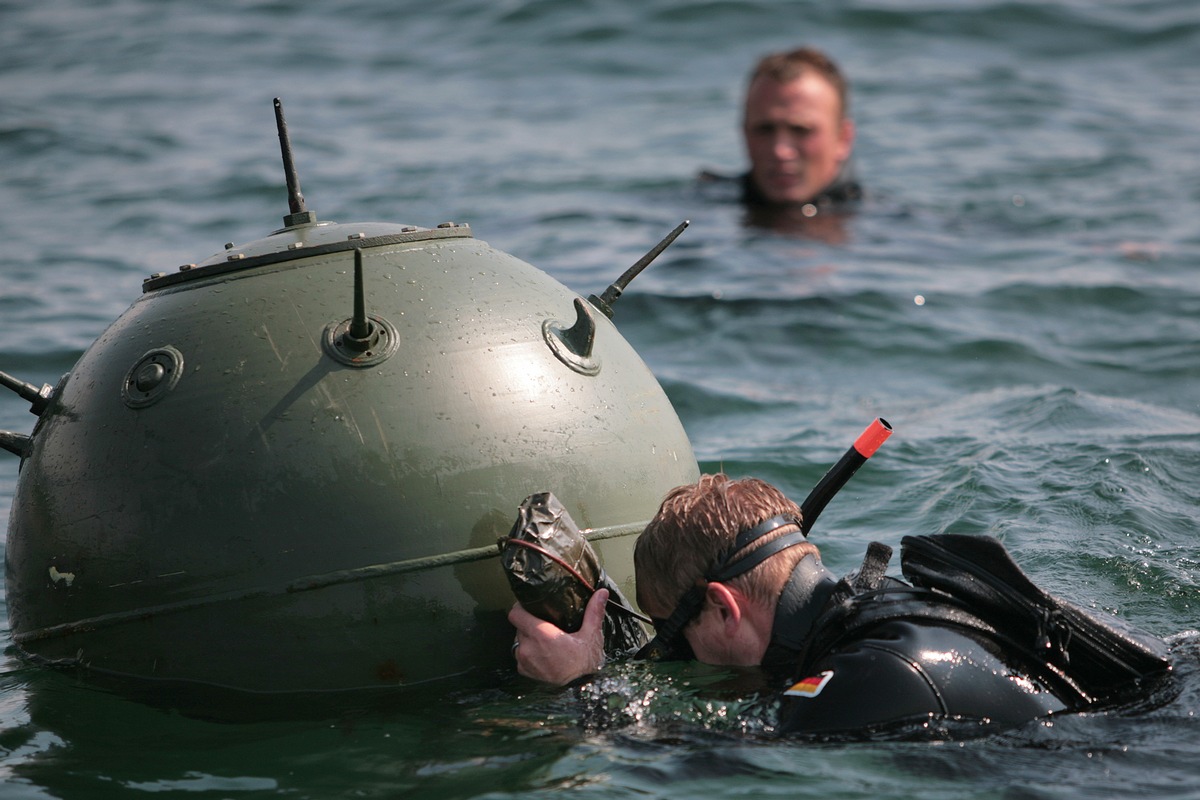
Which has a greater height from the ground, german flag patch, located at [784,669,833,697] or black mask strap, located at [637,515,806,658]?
black mask strap, located at [637,515,806,658]

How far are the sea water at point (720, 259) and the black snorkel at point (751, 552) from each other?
0.12 metres

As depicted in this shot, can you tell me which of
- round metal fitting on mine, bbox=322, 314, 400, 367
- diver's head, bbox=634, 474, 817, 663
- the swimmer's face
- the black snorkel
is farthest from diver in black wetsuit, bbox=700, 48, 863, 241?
round metal fitting on mine, bbox=322, 314, 400, 367

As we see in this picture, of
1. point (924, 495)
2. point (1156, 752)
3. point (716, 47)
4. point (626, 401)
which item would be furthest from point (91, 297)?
point (716, 47)

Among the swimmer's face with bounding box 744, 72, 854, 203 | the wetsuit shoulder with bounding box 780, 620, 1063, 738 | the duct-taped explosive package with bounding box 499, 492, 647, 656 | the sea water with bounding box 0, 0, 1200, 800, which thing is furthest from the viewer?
the swimmer's face with bounding box 744, 72, 854, 203

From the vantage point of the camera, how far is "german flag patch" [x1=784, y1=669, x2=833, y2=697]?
3.56m

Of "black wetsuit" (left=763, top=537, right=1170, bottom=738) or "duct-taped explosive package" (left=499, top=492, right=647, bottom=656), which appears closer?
"black wetsuit" (left=763, top=537, right=1170, bottom=738)

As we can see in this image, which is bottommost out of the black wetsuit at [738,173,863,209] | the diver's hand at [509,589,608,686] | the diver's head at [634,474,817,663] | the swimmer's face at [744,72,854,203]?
the diver's hand at [509,589,608,686]

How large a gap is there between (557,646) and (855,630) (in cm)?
79

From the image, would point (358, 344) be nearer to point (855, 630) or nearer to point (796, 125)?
point (855, 630)

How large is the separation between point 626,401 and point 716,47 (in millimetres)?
14061

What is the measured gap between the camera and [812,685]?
3.59 metres

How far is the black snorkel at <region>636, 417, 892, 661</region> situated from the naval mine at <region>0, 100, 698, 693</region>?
26 centimetres

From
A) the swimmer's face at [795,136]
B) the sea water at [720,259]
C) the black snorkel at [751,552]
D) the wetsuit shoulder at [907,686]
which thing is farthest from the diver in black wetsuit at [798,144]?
the wetsuit shoulder at [907,686]

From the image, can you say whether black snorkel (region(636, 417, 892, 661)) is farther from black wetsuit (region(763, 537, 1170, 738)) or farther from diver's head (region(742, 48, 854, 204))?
diver's head (region(742, 48, 854, 204))
